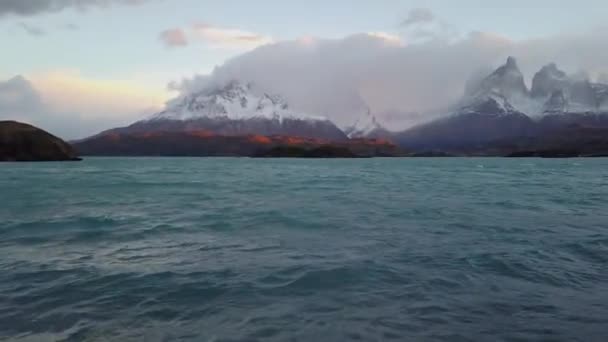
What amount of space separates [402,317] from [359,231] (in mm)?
12640

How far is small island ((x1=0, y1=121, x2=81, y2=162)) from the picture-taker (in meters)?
180

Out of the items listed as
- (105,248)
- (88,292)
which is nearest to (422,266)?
(88,292)

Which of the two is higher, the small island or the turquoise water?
the small island

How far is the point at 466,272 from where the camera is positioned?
14.7 m

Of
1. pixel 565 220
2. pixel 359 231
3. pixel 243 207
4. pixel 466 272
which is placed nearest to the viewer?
pixel 466 272

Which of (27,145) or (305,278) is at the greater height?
(27,145)

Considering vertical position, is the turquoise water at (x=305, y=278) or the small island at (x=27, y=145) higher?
the small island at (x=27, y=145)

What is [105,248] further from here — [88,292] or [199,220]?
[199,220]

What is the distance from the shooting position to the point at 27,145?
184m

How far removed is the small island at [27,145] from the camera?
591 feet

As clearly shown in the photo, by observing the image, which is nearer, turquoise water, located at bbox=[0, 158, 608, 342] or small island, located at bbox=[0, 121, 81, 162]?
turquoise water, located at bbox=[0, 158, 608, 342]

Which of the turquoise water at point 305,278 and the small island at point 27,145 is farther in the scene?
the small island at point 27,145

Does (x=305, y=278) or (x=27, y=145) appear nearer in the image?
(x=305, y=278)

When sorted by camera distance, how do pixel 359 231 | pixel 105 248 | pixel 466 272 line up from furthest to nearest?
pixel 359 231 < pixel 105 248 < pixel 466 272
